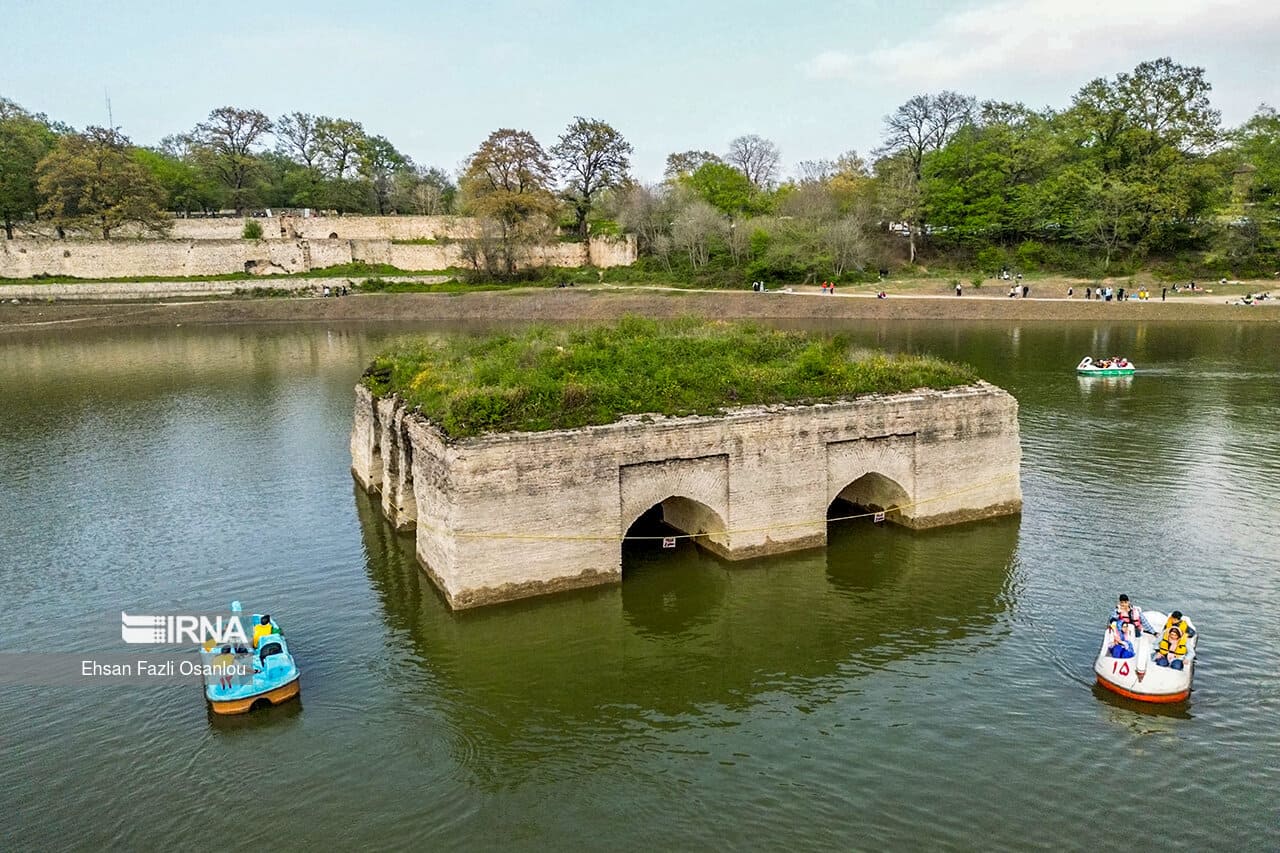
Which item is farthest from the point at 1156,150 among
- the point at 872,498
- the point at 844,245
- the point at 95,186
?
the point at 95,186

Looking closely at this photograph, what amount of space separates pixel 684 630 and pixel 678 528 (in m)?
4.33

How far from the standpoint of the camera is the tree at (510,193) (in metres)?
74.5

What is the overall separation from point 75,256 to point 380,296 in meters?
27.6

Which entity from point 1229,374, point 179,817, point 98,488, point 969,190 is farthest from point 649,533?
point 969,190

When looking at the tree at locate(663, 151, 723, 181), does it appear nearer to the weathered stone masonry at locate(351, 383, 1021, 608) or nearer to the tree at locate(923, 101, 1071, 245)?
the tree at locate(923, 101, 1071, 245)

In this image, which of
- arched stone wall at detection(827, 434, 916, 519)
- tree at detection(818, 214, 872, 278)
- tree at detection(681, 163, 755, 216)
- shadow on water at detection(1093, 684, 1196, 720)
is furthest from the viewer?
tree at detection(681, 163, 755, 216)

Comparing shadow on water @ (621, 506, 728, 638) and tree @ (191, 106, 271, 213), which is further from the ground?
tree @ (191, 106, 271, 213)

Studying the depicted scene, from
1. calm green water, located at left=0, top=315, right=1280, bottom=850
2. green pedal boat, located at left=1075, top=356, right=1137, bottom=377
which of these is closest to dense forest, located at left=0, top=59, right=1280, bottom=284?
green pedal boat, located at left=1075, top=356, right=1137, bottom=377

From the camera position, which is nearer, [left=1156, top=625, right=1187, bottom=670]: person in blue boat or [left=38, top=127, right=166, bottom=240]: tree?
[left=1156, top=625, right=1187, bottom=670]: person in blue boat

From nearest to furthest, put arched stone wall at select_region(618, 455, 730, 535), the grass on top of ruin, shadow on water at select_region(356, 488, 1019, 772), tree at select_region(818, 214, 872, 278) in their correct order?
1. shadow on water at select_region(356, 488, 1019, 772)
2. the grass on top of ruin
3. arched stone wall at select_region(618, 455, 730, 535)
4. tree at select_region(818, 214, 872, 278)

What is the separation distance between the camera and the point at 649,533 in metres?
21.5

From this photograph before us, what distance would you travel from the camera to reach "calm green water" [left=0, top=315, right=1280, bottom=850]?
37.9 feet

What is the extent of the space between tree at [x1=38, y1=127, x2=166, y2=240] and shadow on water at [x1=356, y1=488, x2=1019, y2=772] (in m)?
69.2

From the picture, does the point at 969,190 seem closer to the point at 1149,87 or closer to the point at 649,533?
the point at 1149,87
